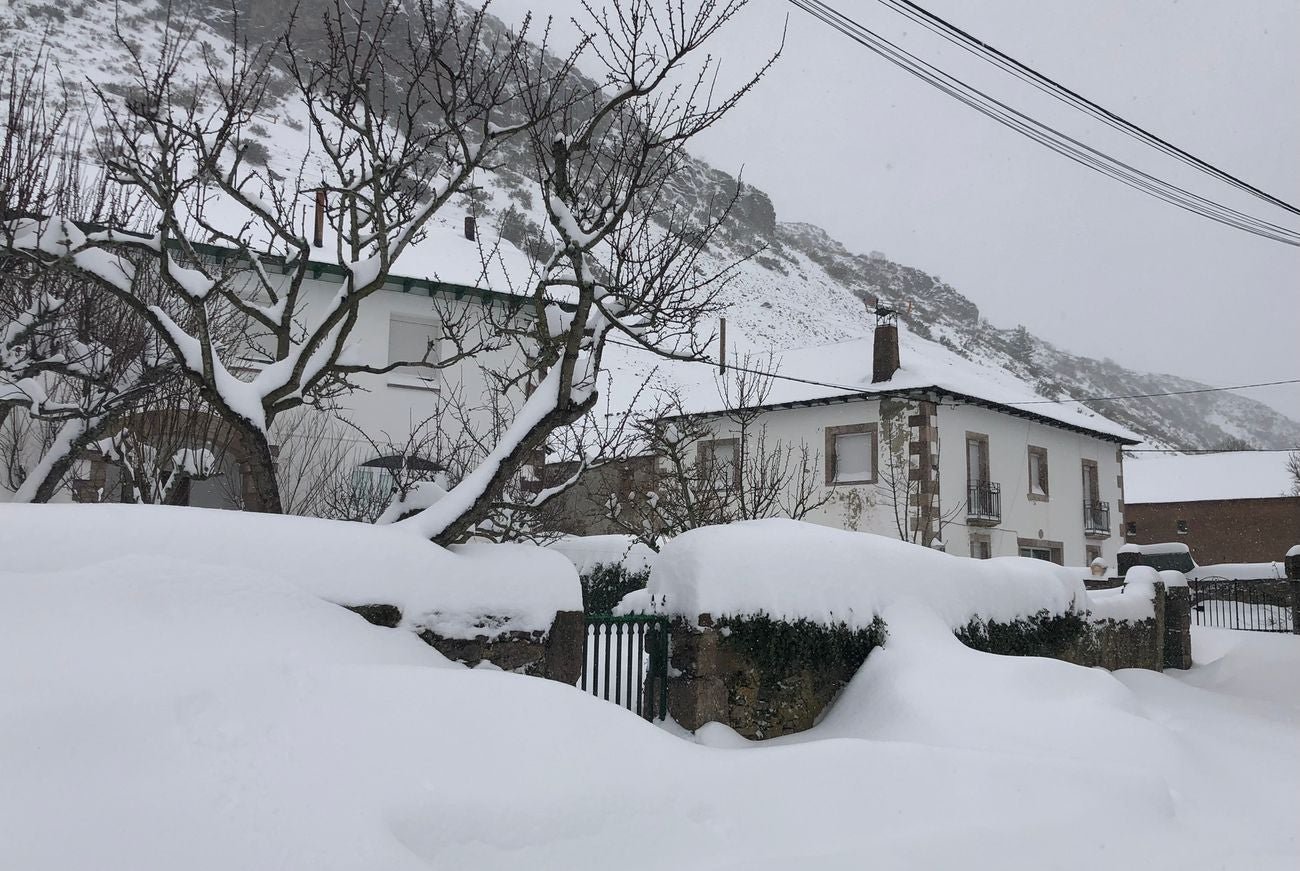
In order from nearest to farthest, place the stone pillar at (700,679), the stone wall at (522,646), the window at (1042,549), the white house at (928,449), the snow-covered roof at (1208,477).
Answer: the stone wall at (522,646) → the stone pillar at (700,679) → the white house at (928,449) → the window at (1042,549) → the snow-covered roof at (1208,477)

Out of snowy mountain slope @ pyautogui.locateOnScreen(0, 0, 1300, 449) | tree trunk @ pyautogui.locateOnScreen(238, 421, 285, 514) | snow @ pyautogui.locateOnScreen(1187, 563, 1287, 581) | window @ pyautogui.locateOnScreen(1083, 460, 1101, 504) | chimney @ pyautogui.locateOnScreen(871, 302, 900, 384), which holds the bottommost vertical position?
snow @ pyautogui.locateOnScreen(1187, 563, 1287, 581)

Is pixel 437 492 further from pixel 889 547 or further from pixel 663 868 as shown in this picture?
pixel 889 547

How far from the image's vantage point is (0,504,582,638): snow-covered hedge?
14.8ft

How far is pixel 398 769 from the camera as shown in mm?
3914

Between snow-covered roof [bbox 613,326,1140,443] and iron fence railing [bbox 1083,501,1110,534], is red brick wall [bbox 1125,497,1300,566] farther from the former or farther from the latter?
iron fence railing [bbox 1083,501,1110,534]

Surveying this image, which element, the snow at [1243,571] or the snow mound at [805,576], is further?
the snow at [1243,571]

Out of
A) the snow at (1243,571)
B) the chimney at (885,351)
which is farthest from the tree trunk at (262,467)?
the snow at (1243,571)

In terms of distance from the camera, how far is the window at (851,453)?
22984 mm

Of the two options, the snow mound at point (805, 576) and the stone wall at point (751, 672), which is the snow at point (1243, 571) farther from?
the stone wall at point (751, 672)

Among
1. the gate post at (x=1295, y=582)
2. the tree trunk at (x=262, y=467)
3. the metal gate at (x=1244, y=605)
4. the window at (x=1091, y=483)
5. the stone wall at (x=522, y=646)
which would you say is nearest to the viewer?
the stone wall at (x=522, y=646)

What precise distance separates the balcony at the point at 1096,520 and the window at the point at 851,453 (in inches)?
345

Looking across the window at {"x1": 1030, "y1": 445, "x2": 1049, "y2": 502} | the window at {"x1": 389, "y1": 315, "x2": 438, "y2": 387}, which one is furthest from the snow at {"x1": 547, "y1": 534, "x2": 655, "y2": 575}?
the window at {"x1": 1030, "y1": 445, "x2": 1049, "y2": 502}

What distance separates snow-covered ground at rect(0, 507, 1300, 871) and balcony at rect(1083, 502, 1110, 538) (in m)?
21.9

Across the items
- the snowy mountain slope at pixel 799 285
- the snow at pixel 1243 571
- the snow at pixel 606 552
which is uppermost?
the snowy mountain slope at pixel 799 285
